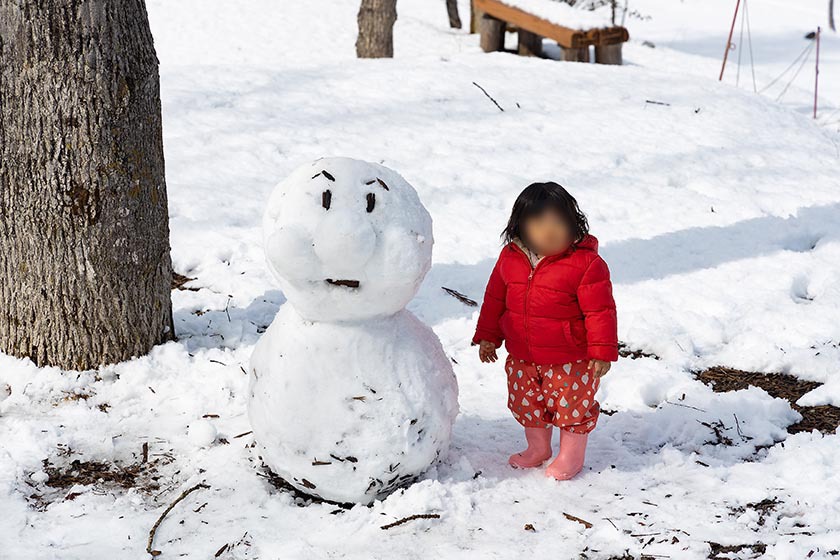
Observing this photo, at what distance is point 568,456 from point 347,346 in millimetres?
990

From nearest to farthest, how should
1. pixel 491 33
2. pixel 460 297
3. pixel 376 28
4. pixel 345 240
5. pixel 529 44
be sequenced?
pixel 345 240
pixel 460 297
pixel 376 28
pixel 529 44
pixel 491 33

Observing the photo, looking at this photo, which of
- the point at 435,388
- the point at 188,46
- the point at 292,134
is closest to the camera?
the point at 435,388

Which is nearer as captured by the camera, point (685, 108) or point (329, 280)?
point (329, 280)

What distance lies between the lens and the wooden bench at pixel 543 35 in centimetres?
941

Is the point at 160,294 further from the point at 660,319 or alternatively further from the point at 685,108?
the point at 685,108

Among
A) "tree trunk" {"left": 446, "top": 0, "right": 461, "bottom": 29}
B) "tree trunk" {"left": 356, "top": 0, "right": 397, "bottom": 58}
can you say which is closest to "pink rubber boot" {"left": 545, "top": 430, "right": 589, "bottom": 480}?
"tree trunk" {"left": 356, "top": 0, "right": 397, "bottom": 58}

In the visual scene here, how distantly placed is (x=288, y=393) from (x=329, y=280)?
0.43 meters

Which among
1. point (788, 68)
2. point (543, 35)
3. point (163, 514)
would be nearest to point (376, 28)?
point (543, 35)

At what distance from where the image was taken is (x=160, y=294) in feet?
13.5

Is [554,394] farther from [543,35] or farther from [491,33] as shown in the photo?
[491,33]

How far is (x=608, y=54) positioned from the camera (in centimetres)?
990

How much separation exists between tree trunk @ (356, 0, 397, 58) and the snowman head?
703 centimetres

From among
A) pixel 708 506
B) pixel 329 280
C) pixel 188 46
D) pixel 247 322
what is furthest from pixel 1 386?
pixel 188 46

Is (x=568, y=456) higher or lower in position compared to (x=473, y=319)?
lower
